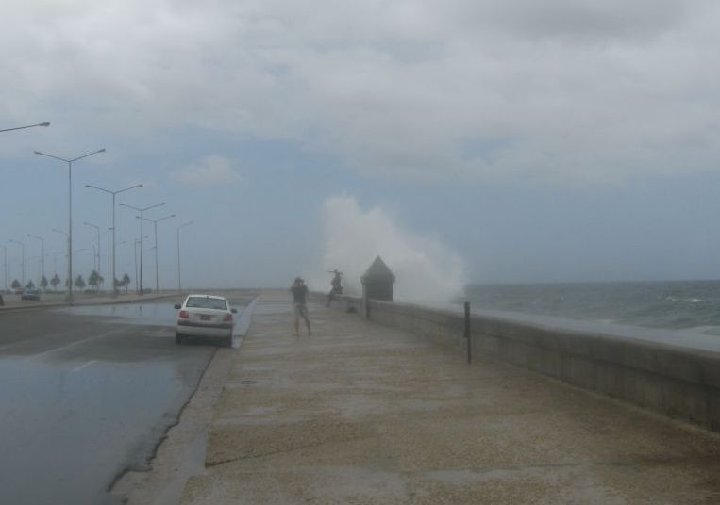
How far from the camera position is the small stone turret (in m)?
33.3

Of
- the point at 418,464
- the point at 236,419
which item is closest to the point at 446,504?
the point at 418,464

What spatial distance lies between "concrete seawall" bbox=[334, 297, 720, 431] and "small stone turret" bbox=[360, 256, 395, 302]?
593 inches

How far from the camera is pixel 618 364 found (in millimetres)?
11055

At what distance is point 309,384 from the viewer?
557 inches

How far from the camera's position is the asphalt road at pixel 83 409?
8.06 meters

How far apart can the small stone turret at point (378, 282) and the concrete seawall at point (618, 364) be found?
15.1m

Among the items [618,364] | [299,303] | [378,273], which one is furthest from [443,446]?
[378,273]

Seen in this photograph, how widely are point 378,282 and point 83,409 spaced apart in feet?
71.3

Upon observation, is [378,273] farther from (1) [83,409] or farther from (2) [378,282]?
(1) [83,409]

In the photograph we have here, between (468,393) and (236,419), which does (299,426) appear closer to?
(236,419)

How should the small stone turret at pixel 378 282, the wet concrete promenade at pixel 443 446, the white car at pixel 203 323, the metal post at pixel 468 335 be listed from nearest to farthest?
the wet concrete promenade at pixel 443 446 < the metal post at pixel 468 335 < the white car at pixel 203 323 < the small stone turret at pixel 378 282

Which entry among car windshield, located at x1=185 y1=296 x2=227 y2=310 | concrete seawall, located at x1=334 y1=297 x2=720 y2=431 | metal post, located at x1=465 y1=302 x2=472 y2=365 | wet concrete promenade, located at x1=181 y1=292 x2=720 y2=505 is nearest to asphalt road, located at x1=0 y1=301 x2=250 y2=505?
wet concrete promenade, located at x1=181 y1=292 x2=720 y2=505

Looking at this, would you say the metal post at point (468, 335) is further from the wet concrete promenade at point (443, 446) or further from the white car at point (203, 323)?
the white car at point (203, 323)

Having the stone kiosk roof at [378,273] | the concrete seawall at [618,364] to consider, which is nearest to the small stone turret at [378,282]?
the stone kiosk roof at [378,273]
